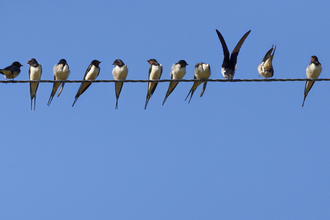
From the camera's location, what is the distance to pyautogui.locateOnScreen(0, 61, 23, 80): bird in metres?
9.39

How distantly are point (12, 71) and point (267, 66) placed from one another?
16.3 ft

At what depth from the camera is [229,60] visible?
926 centimetres

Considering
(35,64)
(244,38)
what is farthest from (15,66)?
(244,38)

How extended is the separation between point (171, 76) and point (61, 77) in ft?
7.42

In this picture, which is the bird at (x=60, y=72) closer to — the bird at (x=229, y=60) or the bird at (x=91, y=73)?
the bird at (x=91, y=73)

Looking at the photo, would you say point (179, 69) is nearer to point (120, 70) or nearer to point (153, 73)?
point (153, 73)

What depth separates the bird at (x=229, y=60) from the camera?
29.6 ft

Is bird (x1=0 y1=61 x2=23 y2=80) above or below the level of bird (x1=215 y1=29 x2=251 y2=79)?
below

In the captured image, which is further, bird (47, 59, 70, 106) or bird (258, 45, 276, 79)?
bird (47, 59, 70, 106)

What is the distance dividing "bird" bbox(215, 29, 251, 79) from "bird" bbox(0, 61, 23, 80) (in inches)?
160

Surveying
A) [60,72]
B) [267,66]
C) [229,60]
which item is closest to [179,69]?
[229,60]

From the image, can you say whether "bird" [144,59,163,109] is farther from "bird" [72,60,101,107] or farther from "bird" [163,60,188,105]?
"bird" [72,60,101,107]

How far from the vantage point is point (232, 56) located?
934 cm

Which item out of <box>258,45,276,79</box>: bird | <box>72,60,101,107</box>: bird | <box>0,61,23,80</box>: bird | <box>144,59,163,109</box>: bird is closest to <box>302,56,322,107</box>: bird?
<box>258,45,276,79</box>: bird
